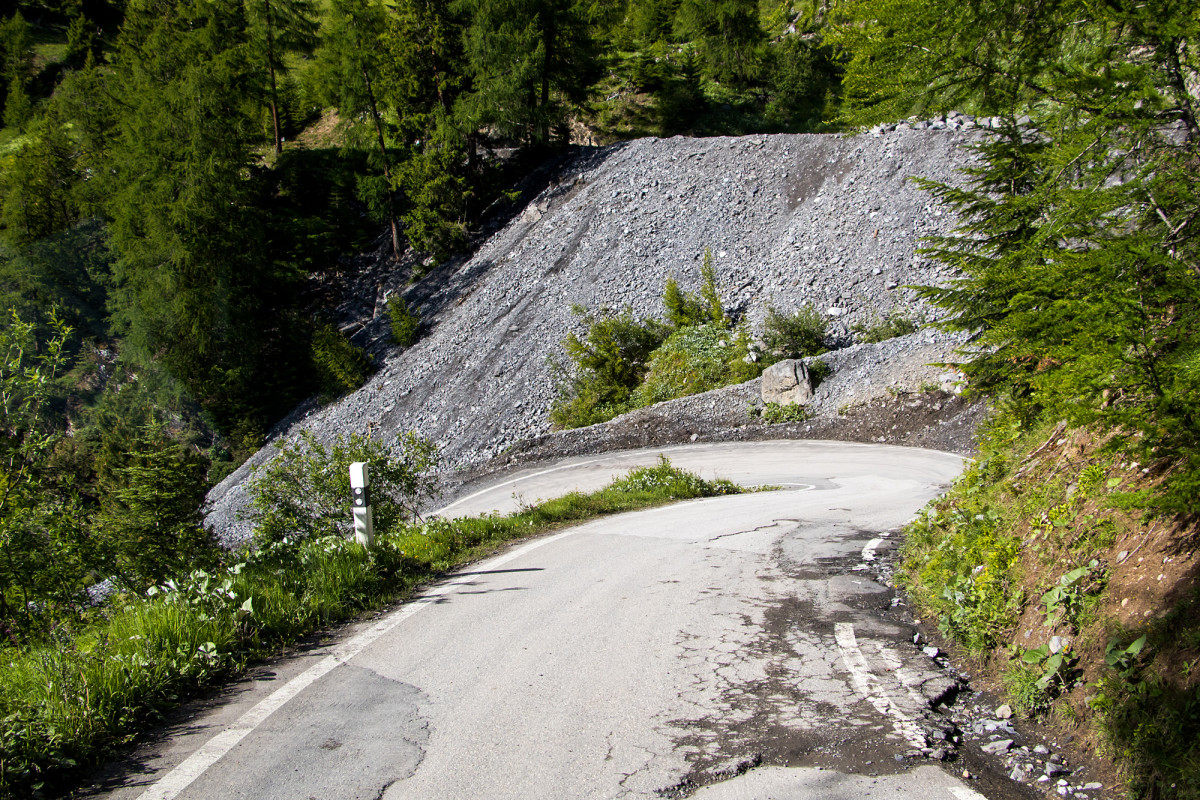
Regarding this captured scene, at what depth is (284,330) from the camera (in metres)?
34.1

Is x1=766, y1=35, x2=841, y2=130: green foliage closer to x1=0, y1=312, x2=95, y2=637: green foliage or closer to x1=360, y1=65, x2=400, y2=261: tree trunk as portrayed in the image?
x1=360, y1=65, x2=400, y2=261: tree trunk

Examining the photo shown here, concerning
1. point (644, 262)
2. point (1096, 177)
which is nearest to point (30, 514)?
point (1096, 177)

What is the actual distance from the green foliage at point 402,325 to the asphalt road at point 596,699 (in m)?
25.4

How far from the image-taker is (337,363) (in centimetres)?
2942

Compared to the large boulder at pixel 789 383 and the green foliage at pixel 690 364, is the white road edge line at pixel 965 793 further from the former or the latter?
the green foliage at pixel 690 364

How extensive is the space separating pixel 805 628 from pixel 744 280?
21963 mm

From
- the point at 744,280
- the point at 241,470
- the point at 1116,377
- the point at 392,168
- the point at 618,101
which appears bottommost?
the point at 241,470

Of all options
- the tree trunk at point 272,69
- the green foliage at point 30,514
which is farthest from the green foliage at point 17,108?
the green foliage at point 30,514

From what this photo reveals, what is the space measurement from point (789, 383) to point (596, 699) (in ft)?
55.4

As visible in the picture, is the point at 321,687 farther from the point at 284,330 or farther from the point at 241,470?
the point at 284,330

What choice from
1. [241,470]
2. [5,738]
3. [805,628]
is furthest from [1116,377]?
[241,470]

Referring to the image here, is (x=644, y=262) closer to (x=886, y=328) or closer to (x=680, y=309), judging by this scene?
(x=680, y=309)

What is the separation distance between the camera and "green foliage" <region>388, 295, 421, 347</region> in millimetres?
30344

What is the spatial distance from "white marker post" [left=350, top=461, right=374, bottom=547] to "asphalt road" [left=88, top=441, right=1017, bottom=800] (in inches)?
32.4
